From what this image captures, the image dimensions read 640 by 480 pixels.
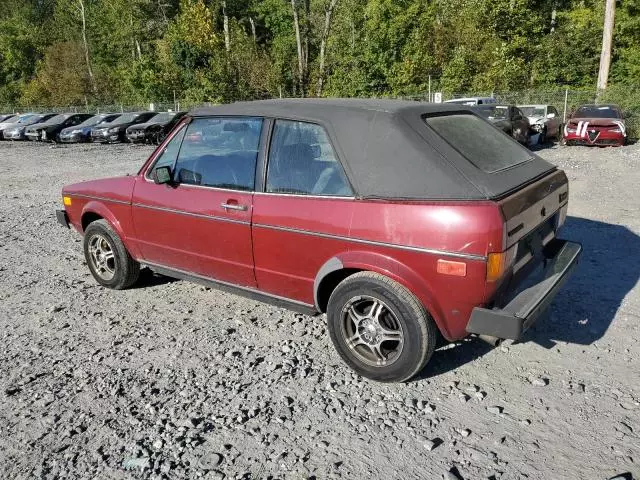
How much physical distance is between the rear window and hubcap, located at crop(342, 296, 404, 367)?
1107 mm

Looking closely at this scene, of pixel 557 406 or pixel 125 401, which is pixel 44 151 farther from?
pixel 557 406

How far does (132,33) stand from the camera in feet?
158

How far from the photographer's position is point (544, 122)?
18516mm

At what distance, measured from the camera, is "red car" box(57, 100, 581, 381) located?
2.96 m

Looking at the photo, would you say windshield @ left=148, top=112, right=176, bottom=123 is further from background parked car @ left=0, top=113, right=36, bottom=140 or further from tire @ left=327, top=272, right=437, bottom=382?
tire @ left=327, top=272, right=437, bottom=382

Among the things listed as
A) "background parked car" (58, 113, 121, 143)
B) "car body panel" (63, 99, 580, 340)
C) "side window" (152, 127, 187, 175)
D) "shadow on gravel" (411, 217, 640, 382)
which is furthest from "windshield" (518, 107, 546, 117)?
"background parked car" (58, 113, 121, 143)

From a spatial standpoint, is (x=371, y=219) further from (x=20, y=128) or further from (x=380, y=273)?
(x=20, y=128)

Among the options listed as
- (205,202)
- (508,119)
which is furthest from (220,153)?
(508,119)

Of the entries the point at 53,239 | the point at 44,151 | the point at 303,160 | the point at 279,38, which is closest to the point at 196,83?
the point at 279,38

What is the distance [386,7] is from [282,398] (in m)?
34.4

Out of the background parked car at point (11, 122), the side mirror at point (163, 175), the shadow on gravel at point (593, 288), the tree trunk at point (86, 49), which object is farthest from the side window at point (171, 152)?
the tree trunk at point (86, 49)

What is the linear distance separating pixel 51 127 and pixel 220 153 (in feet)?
87.4

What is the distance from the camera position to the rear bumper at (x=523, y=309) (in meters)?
2.88

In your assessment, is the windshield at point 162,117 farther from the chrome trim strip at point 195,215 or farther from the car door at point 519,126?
the chrome trim strip at point 195,215
